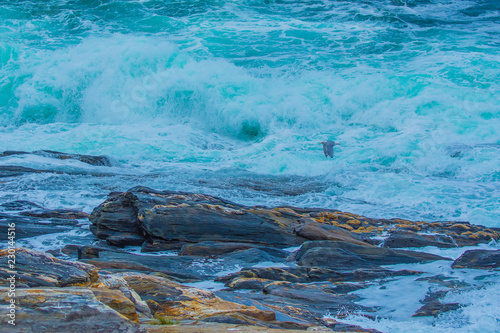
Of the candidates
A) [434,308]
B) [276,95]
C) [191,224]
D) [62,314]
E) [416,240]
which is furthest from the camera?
[276,95]

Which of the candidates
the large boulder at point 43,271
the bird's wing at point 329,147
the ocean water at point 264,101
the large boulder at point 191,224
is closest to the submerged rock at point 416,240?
the large boulder at point 191,224

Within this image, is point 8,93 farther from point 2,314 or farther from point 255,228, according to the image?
point 2,314

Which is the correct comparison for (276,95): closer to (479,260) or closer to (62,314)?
(479,260)

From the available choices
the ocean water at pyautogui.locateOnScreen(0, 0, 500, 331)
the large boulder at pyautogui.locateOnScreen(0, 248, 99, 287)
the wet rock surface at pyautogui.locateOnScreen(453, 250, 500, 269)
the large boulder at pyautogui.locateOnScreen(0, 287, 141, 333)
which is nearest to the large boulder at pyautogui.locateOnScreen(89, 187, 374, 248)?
the wet rock surface at pyautogui.locateOnScreen(453, 250, 500, 269)

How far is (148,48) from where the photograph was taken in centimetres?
2002

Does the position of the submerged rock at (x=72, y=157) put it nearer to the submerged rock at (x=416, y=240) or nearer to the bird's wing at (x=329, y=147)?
the bird's wing at (x=329, y=147)

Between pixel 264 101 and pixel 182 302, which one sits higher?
pixel 182 302

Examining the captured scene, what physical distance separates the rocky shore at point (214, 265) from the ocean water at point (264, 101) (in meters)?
1.24

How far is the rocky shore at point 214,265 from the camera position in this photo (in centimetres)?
255

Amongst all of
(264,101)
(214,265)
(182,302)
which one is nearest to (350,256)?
(214,265)

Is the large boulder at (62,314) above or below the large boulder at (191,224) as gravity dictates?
above

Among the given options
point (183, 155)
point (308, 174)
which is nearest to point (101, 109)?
point (183, 155)

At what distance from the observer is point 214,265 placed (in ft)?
17.5

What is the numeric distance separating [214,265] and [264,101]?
41.9ft
